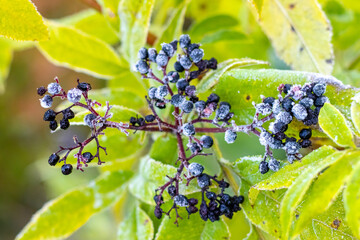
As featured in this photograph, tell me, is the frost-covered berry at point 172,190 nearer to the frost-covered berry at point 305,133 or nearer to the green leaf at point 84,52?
the frost-covered berry at point 305,133

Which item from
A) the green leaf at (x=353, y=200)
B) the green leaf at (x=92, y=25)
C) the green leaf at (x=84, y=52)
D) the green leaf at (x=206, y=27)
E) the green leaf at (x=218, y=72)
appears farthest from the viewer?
the green leaf at (x=92, y=25)

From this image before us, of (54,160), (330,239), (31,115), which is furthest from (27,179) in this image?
(330,239)

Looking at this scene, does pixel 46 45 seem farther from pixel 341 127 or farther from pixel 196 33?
pixel 341 127

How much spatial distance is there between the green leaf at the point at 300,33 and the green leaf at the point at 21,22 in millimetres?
543

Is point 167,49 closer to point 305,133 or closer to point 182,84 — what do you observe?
point 182,84

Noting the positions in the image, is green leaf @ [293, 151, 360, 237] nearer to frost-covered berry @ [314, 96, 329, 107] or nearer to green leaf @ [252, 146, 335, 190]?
green leaf @ [252, 146, 335, 190]

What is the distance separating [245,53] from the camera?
1.51 m

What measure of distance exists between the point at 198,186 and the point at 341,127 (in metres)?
0.32

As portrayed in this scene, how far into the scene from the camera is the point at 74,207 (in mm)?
1160

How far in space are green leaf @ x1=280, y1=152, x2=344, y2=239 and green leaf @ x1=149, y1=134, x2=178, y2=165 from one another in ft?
1.46

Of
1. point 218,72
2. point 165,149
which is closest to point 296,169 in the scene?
point 218,72

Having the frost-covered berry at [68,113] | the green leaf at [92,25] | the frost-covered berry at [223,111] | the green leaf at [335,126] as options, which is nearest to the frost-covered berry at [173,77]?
the frost-covered berry at [223,111]

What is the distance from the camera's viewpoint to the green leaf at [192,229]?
2.94 ft

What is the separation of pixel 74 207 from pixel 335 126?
2.53 ft
